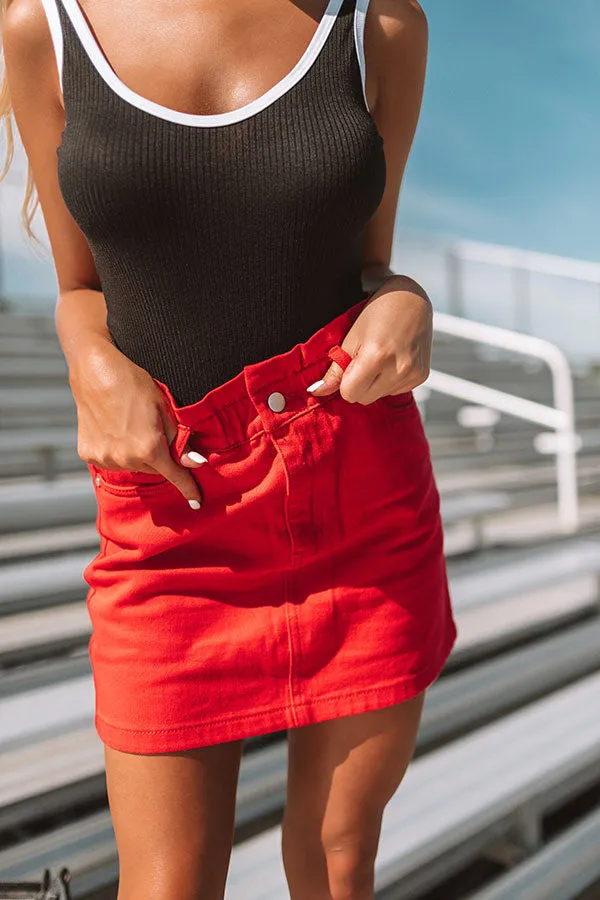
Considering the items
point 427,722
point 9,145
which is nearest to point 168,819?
point 9,145

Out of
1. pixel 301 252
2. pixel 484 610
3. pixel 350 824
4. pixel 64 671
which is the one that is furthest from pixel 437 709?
pixel 301 252

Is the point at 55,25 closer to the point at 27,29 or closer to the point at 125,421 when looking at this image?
the point at 27,29

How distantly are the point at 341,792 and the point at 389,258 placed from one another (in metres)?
0.54

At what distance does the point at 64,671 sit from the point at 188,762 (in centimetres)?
100

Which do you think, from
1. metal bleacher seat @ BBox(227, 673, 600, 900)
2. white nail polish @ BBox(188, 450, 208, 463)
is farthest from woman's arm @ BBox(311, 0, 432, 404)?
metal bleacher seat @ BBox(227, 673, 600, 900)

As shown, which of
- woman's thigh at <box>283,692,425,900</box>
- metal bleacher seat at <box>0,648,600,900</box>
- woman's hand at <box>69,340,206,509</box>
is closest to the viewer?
woman's hand at <box>69,340,206,509</box>

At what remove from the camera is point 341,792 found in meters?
0.78

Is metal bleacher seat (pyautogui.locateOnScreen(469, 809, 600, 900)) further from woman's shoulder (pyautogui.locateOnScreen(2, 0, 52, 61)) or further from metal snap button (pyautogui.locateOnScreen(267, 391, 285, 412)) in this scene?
woman's shoulder (pyautogui.locateOnScreen(2, 0, 52, 61))

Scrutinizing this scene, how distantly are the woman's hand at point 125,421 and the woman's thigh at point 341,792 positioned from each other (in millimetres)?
276

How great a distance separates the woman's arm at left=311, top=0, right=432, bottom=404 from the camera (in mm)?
692

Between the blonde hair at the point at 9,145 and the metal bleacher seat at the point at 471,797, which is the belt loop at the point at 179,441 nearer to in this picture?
the blonde hair at the point at 9,145

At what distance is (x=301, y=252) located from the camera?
706 mm

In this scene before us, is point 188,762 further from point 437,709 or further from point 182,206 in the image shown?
point 437,709

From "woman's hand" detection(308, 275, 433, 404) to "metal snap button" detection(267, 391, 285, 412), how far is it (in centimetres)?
3
